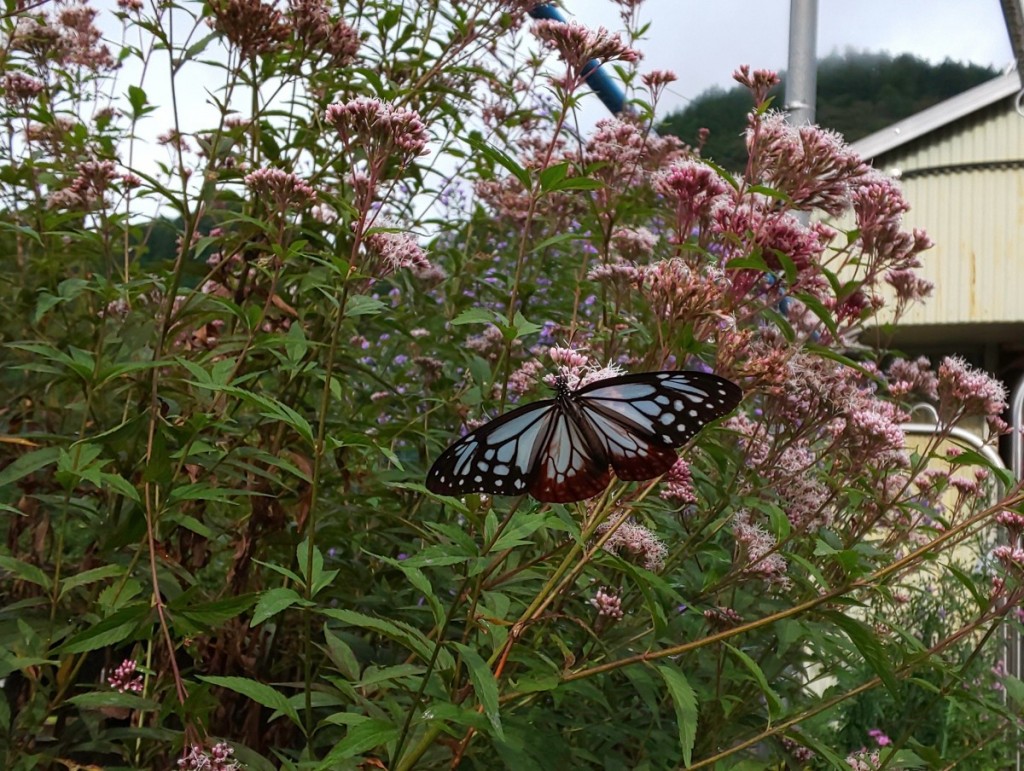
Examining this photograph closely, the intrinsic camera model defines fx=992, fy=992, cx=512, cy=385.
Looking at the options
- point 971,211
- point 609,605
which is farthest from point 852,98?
point 609,605

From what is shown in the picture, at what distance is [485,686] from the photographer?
1.14 meters

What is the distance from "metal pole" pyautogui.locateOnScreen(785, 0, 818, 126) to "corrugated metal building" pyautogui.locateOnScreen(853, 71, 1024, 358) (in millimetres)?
2902

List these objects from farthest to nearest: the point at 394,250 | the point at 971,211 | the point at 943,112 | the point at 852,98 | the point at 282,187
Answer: the point at 971,211 < the point at 943,112 < the point at 852,98 < the point at 282,187 < the point at 394,250

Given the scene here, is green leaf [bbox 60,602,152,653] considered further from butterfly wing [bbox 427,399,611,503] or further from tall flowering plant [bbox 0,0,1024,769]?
butterfly wing [bbox 427,399,611,503]

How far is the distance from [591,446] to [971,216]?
193 inches

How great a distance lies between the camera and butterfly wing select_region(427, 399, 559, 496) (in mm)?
1359

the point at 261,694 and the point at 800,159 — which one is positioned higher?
the point at 800,159

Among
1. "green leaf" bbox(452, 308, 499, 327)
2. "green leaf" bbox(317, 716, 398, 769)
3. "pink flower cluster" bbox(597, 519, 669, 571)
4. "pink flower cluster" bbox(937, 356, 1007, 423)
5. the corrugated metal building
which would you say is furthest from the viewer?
the corrugated metal building

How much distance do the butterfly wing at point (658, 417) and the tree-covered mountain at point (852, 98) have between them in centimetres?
87

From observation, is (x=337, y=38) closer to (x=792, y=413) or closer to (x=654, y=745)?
(x=792, y=413)

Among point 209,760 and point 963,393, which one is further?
point 963,393

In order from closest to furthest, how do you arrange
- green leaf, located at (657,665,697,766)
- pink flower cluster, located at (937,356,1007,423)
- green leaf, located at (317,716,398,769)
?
green leaf, located at (317,716,398,769) < green leaf, located at (657,665,697,766) < pink flower cluster, located at (937,356,1007,423)

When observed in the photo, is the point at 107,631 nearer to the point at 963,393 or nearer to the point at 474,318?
the point at 474,318

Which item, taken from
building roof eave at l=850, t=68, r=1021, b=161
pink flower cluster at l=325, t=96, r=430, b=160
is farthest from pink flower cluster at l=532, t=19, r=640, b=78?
building roof eave at l=850, t=68, r=1021, b=161
